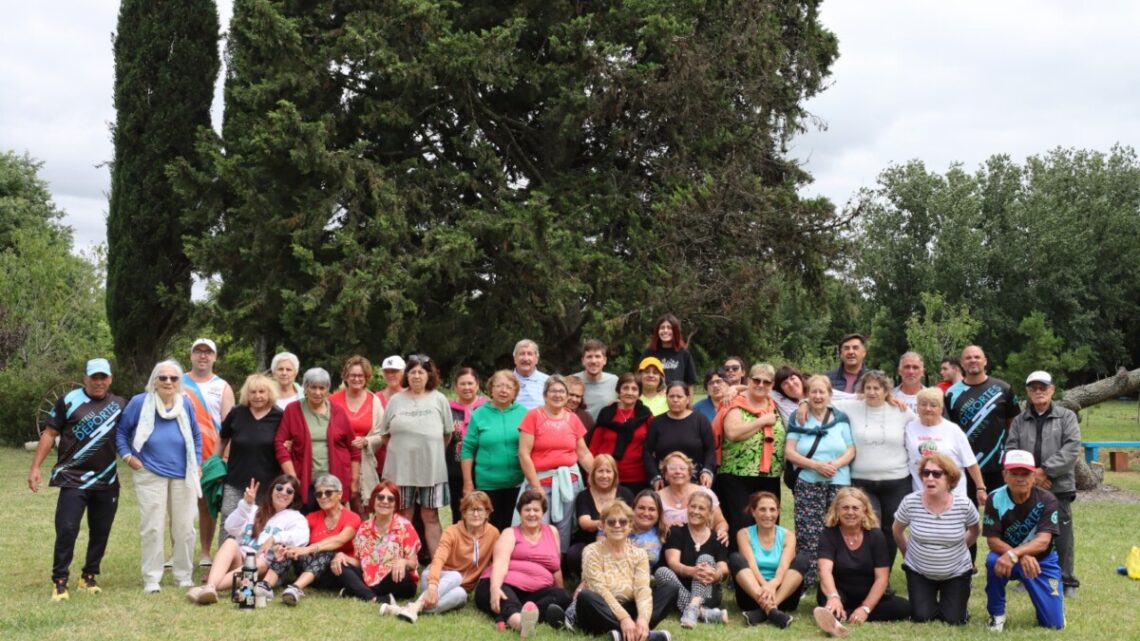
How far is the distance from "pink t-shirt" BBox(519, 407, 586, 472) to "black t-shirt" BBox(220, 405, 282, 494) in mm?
1802

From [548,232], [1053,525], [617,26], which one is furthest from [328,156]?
[1053,525]

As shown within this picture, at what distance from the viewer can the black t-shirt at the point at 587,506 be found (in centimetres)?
689

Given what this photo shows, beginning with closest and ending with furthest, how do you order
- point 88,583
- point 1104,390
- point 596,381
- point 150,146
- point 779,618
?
point 779,618 < point 88,583 < point 596,381 < point 1104,390 < point 150,146

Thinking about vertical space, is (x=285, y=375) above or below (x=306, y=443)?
above

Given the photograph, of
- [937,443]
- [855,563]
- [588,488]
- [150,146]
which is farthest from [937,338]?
[588,488]

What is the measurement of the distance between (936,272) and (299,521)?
38.2 m

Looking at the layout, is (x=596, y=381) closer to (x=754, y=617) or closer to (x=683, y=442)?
(x=683, y=442)

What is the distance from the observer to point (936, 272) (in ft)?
135

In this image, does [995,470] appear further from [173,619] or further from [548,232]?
[548,232]

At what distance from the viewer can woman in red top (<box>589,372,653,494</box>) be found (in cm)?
724

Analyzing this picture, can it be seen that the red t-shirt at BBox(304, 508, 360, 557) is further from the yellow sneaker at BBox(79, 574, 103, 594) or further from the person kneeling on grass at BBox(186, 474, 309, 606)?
the yellow sneaker at BBox(79, 574, 103, 594)

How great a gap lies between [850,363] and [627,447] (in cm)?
190

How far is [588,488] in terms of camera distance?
7016mm

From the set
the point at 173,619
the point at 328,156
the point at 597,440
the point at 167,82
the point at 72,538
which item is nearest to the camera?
the point at 173,619
